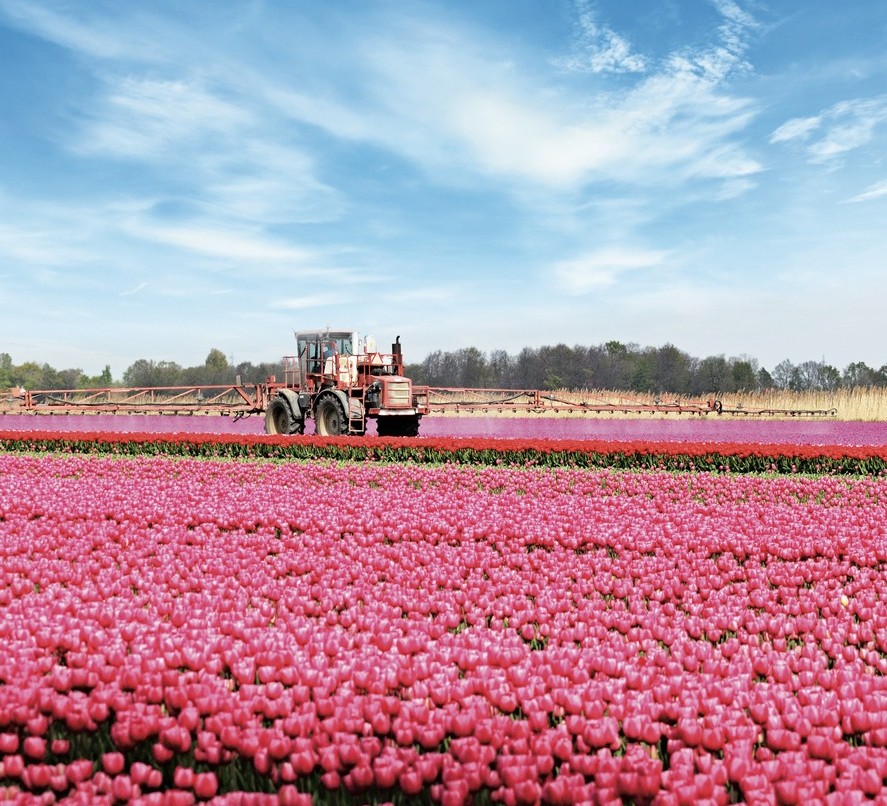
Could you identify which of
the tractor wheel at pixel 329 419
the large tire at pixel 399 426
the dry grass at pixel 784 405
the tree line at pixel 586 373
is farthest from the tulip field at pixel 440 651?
the tree line at pixel 586 373

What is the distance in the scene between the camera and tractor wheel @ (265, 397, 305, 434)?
62.2ft

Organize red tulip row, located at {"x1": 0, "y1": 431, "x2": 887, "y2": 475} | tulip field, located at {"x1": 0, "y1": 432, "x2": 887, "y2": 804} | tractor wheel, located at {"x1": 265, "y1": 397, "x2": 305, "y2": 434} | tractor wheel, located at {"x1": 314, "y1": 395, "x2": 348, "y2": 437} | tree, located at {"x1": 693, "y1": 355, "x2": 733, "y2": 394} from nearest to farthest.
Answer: tulip field, located at {"x1": 0, "y1": 432, "x2": 887, "y2": 804} < red tulip row, located at {"x1": 0, "y1": 431, "x2": 887, "y2": 475} < tractor wheel, located at {"x1": 314, "y1": 395, "x2": 348, "y2": 437} < tractor wheel, located at {"x1": 265, "y1": 397, "x2": 305, "y2": 434} < tree, located at {"x1": 693, "y1": 355, "x2": 733, "y2": 394}

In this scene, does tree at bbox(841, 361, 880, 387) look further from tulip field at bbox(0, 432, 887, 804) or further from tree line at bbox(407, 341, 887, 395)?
tulip field at bbox(0, 432, 887, 804)

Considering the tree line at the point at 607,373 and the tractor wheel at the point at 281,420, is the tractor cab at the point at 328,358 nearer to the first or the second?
the tractor wheel at the point at 281,420

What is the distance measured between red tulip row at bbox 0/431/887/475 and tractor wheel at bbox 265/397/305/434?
2.14m

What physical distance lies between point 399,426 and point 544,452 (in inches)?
236

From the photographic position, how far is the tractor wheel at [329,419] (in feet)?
59.1

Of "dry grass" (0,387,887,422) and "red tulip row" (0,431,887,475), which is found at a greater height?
"dry grass" (0,387,887,422)

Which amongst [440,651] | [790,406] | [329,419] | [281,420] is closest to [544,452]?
[329,419]

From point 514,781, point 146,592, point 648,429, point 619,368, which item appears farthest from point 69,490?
point 619,368

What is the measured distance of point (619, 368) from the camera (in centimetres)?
7219

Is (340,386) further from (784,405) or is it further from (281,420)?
(784,405)

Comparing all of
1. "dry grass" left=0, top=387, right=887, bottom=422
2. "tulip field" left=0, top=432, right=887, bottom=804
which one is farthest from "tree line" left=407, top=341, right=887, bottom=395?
"tulip field" left=0, top=432, right=887, bottom=804

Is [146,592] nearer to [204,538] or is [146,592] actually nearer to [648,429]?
[204,538]
